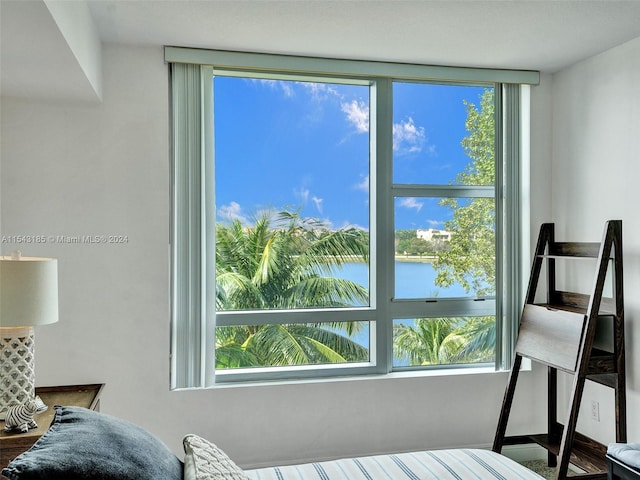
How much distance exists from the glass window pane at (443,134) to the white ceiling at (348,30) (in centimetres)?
34

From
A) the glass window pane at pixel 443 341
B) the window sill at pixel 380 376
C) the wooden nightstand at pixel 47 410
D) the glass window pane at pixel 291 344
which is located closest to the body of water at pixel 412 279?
the glass window pane at pixel 443 341

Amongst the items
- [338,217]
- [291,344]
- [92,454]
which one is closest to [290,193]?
[338,217]

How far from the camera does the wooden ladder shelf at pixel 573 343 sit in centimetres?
281

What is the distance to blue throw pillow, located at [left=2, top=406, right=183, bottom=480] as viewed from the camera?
1.19 metres

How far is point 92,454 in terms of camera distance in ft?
4.24

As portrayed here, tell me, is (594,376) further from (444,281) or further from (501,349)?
(444,281)

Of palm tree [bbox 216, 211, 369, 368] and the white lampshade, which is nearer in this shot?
the white lampshade

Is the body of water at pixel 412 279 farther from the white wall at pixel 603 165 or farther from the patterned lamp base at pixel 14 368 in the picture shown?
the patterned lamp base at pixel 14 368

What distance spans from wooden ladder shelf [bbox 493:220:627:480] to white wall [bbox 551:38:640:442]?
4.8 inches

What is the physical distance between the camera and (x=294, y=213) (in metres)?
3.39

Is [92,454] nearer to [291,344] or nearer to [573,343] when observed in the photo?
[291,344]

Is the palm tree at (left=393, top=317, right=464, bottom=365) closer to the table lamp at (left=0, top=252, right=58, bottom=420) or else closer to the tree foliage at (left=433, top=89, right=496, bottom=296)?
the tree foliage at (left=433, top=89, right=496, bottom=296)

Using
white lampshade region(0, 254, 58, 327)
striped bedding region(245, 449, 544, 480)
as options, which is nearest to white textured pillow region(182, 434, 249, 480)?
striped bedding region(245, 449, 544, 480)

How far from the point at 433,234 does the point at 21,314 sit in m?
2.41
